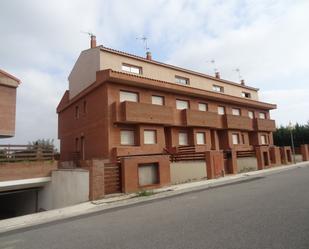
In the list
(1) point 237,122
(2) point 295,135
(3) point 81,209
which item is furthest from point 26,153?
(2) point 295,135

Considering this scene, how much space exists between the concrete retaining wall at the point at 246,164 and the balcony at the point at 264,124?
8352 mm

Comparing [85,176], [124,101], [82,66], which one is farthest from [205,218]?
[82,66]

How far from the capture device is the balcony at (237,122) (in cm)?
2853

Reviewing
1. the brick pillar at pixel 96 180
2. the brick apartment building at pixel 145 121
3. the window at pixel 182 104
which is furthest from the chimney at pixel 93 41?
the brick pillar at pixel 96 180

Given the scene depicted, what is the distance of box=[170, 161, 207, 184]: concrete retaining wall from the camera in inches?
736

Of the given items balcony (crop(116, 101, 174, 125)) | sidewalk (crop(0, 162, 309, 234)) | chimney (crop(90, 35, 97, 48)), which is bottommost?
sidewalk (crop(0, 162, 309, 234))

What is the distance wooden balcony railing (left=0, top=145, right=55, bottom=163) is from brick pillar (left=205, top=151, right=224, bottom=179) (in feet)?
37.7

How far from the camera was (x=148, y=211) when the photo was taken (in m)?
9.55

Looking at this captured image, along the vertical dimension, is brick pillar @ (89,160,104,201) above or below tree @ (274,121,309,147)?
below

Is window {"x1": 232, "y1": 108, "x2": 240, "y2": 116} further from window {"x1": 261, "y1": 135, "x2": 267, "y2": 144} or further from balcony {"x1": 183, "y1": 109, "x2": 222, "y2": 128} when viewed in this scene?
window {"x1": 261, "y1": 135, "x2": 267, "y2": 144}

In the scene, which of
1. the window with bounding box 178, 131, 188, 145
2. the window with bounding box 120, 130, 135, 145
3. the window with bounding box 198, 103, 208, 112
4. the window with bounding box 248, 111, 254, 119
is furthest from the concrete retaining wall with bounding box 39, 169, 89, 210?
the window with bounding box 248, 111, 254, 119

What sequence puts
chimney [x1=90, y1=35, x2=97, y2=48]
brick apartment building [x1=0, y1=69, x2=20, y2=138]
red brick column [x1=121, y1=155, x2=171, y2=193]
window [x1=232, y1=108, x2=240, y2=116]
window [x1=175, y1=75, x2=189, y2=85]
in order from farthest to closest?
1. window [x1=232, y1=108, x2=240, y2=116]
2. window [x1=175, y1=75, x2=189, y2=85]
3. chimney [x1=90, y1=35, x2=97, y2=48]
4. brick apartment building [x1=0, y1=69, x2=20, y2=138]
5. red brick column [x1=121, y1=155, x2=171, y2=193]

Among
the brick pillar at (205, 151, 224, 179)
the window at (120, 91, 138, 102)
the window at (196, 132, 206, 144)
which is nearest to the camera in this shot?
the brick pillar at (205, 151, 224, 179)

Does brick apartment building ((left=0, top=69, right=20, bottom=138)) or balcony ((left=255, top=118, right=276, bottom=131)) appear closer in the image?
brick apartment building ((left=0, top=69, right=20, bottom=138))
